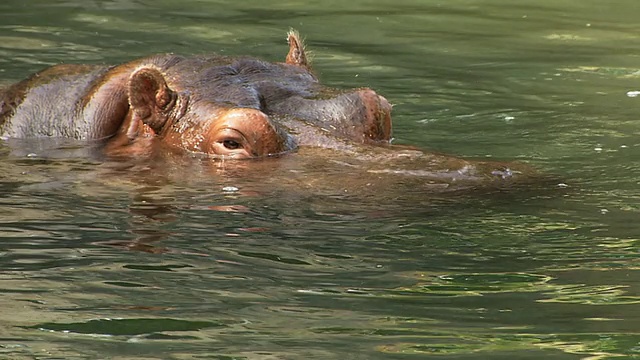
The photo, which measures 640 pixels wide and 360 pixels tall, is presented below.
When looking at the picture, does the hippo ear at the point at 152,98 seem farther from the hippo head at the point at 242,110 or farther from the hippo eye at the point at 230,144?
the hippo eye at the point at 230,144

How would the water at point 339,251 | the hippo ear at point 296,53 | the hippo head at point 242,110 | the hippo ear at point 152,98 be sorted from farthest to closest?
the hippo ear at point 296,53 → the hippo ear at point 152,98 → the hippo head at point 242,110 → the water at point 339,251

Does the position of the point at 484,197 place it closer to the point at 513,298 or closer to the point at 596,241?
the point at 596,241

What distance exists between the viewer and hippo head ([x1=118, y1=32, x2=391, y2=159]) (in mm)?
7191

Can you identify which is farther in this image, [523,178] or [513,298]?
[523,178]

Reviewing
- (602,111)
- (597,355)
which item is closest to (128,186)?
(597,355)

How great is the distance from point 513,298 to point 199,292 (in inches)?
46.7

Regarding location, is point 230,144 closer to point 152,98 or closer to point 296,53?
point 152,98

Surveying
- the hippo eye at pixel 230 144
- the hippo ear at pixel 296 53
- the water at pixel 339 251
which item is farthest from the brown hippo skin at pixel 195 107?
the hippo ear at pixel 296 53

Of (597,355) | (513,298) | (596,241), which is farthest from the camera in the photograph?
(596,241)

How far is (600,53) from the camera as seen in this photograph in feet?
41.7

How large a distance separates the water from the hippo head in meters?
0.18

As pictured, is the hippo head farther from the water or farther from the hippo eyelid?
the water

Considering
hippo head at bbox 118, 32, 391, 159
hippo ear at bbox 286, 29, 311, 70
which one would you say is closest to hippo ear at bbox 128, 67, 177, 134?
hippo head at bbox 118, 32, 391, 159

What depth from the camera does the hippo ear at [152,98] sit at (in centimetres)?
733
